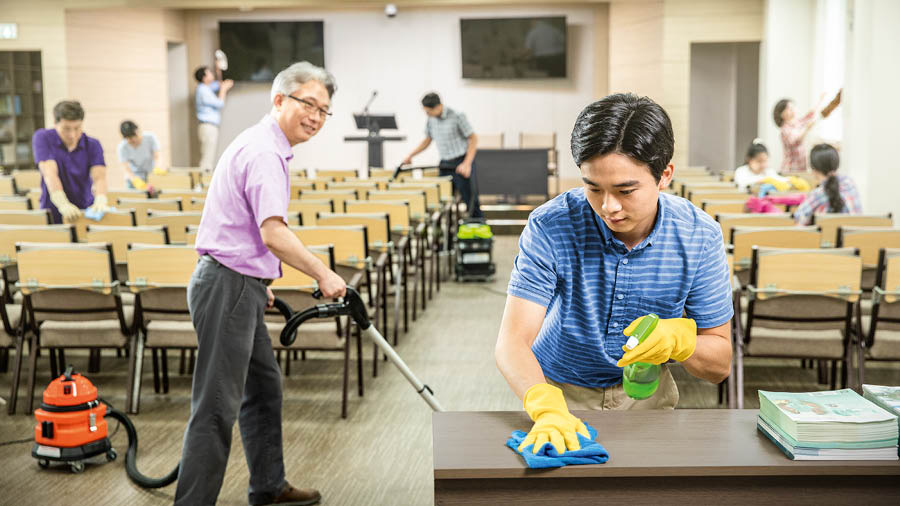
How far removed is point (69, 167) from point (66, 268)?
2.08 m

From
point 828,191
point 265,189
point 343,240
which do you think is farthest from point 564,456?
point 828,191

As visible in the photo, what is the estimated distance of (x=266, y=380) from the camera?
134 inches

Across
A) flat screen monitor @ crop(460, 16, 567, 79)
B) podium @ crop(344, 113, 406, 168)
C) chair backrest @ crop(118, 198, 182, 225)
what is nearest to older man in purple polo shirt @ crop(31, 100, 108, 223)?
chair backrest @ crop(118, 198, 182, 225)

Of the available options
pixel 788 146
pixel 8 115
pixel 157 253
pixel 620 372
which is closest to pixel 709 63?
pixel 788 146

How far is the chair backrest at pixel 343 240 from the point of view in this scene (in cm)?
510

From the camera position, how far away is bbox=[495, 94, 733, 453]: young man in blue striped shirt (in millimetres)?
1817

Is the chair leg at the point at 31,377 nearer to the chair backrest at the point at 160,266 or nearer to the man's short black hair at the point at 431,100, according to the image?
the chair backrest at the point at 160,266

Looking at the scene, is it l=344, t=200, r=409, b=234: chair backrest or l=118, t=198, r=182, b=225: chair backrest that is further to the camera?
l=118, t=198, r=182, b=225: chair backrest

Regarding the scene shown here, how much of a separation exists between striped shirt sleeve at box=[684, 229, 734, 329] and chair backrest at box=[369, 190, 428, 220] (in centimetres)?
488

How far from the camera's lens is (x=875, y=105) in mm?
8266

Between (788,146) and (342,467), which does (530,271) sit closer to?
(342,467)

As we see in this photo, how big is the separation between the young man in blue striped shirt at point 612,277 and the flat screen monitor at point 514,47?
13.4 meters

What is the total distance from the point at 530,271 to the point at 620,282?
199mm

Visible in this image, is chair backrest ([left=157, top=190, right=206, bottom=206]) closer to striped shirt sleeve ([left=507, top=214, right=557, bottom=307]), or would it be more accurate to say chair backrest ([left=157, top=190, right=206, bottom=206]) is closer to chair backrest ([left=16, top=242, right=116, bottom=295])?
chair backrest ([left=16, top=242, right=116, bottom=295])
